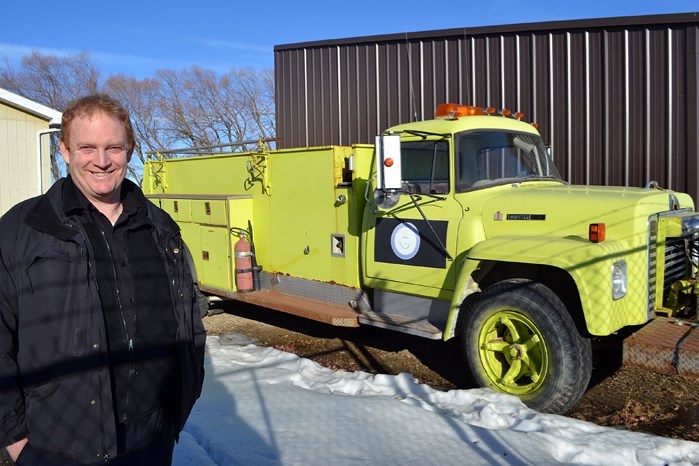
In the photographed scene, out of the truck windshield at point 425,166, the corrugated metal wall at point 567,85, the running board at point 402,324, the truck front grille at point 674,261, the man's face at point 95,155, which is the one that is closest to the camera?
the man's face at point 95,155

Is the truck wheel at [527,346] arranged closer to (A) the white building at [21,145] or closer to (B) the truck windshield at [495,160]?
(B) the truck windshield at [495,160]

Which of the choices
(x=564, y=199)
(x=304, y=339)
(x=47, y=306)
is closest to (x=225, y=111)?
(x=304, y=339)

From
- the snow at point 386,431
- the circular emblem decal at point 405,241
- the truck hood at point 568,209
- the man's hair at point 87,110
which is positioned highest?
the man's hair at point 87,110

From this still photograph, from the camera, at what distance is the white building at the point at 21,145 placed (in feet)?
31.9

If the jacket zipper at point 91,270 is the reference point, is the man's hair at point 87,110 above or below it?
above

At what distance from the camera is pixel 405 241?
5617 mm

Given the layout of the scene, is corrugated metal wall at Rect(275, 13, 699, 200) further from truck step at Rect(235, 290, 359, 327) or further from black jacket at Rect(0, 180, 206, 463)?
black jacket at Rect(0, 180, 206, 463)

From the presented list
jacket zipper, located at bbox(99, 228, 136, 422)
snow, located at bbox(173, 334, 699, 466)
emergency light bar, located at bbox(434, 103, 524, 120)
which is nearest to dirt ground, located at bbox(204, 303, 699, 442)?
snow, located at bbox(173, 334, 699, 466)

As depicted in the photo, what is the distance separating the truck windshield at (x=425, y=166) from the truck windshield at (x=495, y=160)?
0.14 meters

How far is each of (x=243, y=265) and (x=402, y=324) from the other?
7.44 ft

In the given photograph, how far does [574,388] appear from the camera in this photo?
Answer: 14.6ft

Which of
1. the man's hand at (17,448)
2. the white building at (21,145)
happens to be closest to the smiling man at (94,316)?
the man's hand at (17,448)

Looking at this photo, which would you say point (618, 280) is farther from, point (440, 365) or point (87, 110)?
point (87, 110)

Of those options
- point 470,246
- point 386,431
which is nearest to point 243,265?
point 470,246
